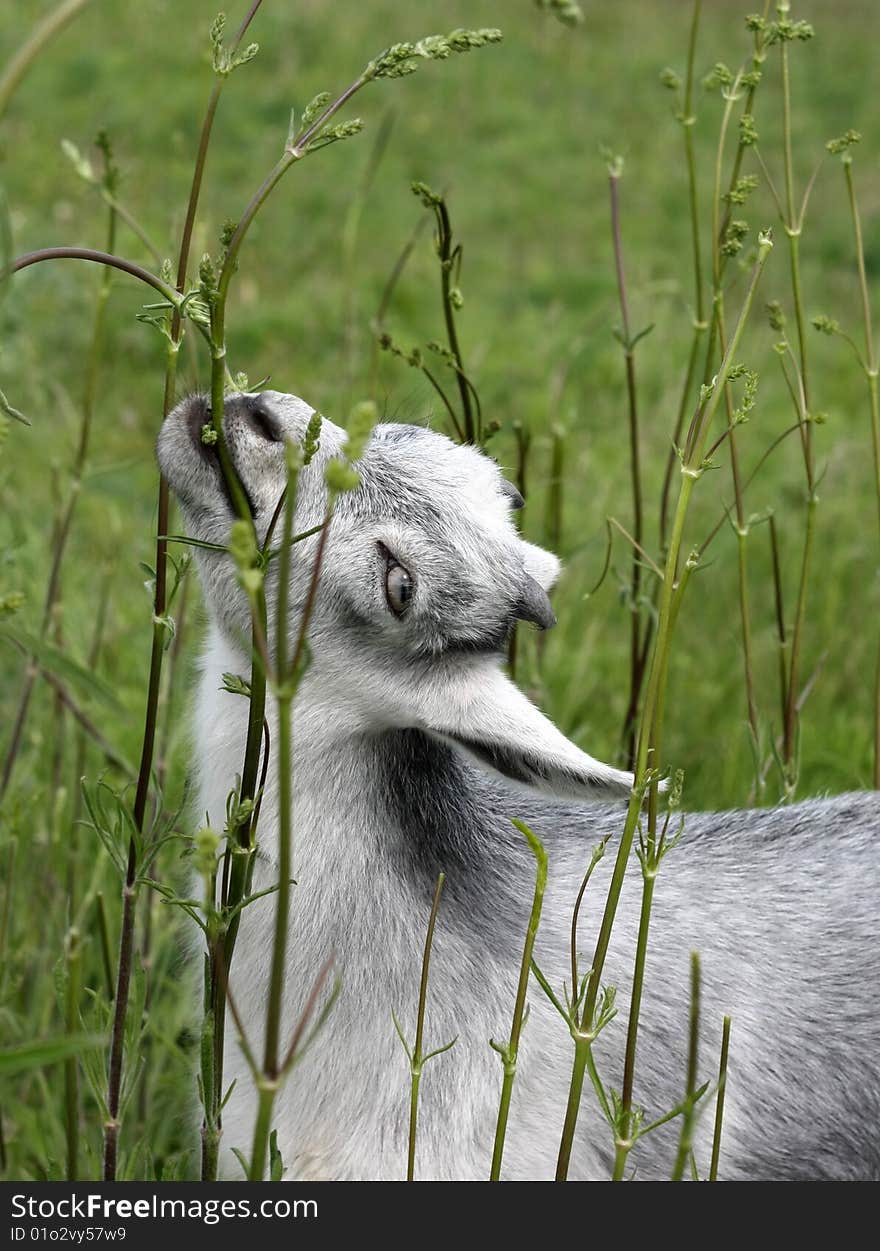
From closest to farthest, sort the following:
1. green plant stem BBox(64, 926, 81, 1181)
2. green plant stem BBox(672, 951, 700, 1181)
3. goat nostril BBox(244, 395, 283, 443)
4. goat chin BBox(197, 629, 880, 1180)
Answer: green plant stem BBox(672, 951, 700, 1181), green plant stem BBox(64, 926, 81, 1181), goat nostril BBox(244, 395, 283, 443), goat chin BBox(197, 629, 880, 1180)

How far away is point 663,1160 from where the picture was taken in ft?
9.53

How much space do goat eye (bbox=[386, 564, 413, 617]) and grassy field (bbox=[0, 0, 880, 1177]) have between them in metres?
0.59

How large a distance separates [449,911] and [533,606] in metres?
0.66

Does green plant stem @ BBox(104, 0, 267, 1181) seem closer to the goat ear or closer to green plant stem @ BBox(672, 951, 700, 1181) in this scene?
the goat ear

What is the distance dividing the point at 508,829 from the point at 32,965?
1377 millimetres

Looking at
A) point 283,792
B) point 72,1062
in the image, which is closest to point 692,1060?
point 283,792

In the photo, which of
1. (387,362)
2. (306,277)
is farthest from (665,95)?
(387,362)

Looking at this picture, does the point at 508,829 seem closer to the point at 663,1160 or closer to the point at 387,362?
the point at 663,1160

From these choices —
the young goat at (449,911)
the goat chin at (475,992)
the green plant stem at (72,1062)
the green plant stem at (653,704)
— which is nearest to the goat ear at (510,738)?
the young goat at (449,911)

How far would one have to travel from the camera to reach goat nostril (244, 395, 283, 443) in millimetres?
2584

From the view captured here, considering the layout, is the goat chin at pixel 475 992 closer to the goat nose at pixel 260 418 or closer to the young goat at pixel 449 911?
the young goat at pixel 449 911

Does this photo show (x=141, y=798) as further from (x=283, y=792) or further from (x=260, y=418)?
(x=283, y=792)

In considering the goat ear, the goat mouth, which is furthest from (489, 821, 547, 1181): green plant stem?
the goat mouth

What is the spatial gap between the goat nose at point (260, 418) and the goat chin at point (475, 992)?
47 centimetres
